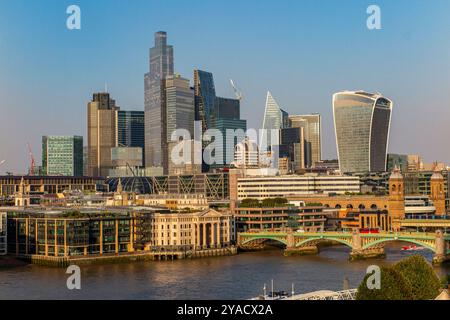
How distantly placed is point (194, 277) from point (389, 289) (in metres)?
23.7

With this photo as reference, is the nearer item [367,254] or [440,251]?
[440,251]

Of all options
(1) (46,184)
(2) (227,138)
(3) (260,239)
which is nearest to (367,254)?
(3) (260,239)

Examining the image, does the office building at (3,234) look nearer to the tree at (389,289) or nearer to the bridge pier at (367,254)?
the bridge pier at (367,254)

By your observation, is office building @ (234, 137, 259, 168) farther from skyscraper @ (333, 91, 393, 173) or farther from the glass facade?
the glass facade

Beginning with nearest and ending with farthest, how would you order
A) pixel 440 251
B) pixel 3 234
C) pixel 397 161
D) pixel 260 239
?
pixel 440 251 < pixel 3 234 < pixel 260 239 < pixel 397 161

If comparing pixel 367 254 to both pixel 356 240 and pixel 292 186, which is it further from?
pixel 292 186

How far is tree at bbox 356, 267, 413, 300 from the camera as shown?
3406 cm

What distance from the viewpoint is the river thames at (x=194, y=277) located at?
48.7 metres

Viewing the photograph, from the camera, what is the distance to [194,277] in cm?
5622

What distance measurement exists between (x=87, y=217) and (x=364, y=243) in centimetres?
2267
